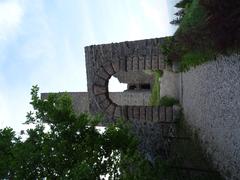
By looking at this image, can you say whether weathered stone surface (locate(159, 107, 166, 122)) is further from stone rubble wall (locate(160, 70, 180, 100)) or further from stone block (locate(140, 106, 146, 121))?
stone rubble wall (locate(160, 70, 180, 100))

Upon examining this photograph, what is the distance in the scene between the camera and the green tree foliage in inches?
406

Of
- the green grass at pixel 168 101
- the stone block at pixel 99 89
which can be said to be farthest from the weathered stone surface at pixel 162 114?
the stone block at pixel 99 89

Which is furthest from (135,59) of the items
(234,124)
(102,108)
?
(234,124)

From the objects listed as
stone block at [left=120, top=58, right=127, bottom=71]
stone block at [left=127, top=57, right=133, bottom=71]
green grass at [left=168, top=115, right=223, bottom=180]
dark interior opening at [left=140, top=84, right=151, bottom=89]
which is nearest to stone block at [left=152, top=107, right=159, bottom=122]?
green grass at [left=168, top=115, right=223, bottom=180]

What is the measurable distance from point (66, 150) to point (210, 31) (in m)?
4.05

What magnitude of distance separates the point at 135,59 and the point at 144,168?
12.9 feet

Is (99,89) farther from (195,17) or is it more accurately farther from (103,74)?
(195,17)

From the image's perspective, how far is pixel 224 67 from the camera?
32.6 feet

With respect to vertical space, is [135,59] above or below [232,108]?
above

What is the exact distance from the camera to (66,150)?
10562mm

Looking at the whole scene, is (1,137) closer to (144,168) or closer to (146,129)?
(144,168)

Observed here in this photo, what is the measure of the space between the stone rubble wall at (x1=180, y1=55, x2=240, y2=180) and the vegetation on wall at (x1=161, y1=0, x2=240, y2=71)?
27 centimetres

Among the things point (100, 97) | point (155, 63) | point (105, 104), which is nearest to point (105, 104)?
point (105, 104)

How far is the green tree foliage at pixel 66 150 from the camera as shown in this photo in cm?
1031
